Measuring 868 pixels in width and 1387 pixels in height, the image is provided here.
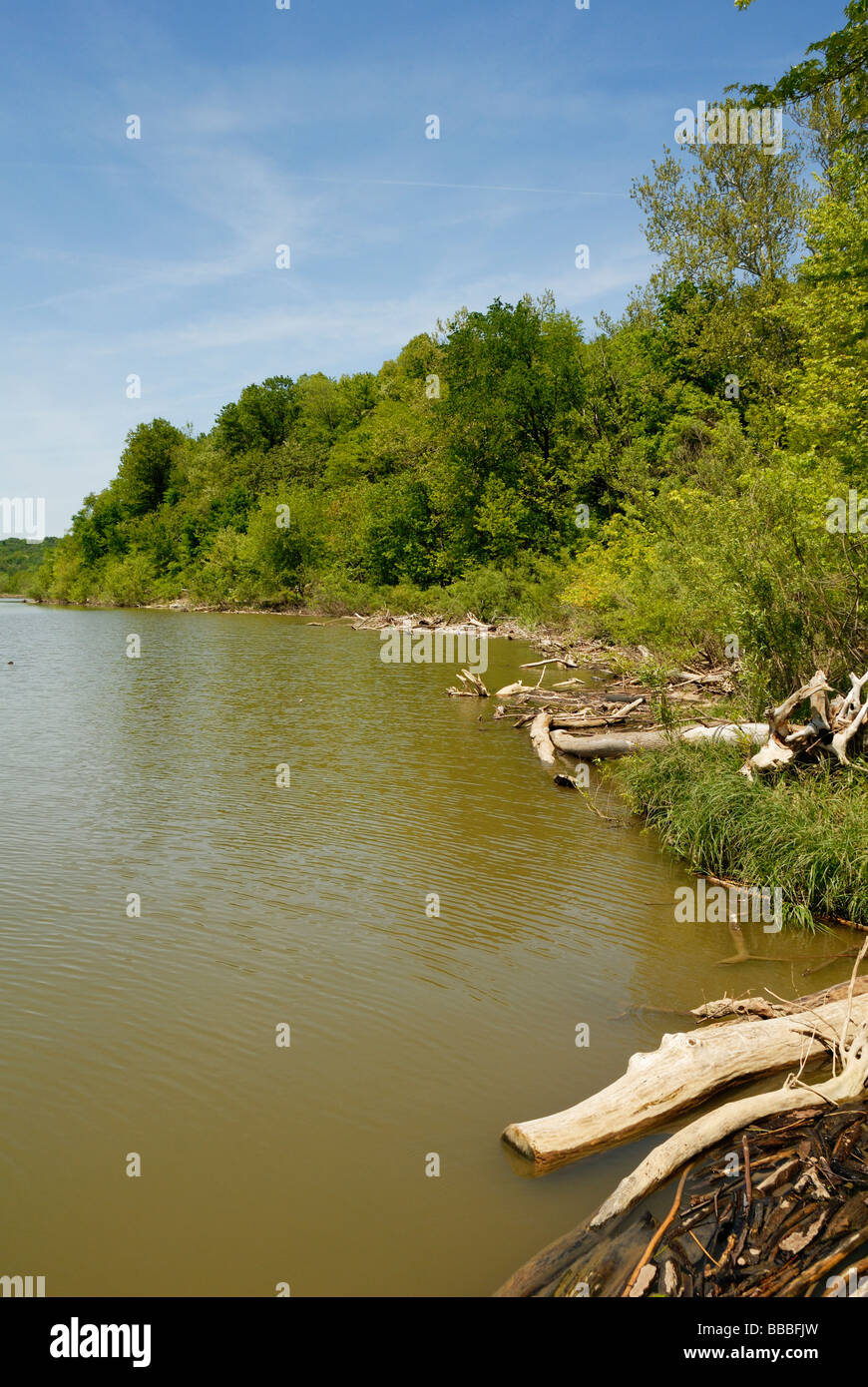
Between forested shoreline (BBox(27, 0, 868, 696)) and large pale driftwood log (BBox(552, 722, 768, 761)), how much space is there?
2.73ft

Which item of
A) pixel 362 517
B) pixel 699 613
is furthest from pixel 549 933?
pixel 362 517

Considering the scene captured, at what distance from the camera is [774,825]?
995 cm

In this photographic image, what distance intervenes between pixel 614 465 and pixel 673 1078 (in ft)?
138

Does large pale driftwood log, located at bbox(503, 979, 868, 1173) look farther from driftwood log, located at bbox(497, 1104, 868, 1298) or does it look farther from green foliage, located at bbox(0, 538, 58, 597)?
green foliage, located at bbox(0, 538, 58, 597)

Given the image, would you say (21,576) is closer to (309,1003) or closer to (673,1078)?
(309,1003)

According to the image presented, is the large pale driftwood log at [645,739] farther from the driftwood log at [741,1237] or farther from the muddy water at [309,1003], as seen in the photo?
the driftwood log at [741,1237]

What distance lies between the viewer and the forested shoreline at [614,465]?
12.3 m

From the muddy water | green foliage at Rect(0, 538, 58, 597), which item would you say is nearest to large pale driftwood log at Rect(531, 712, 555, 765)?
the muddy water

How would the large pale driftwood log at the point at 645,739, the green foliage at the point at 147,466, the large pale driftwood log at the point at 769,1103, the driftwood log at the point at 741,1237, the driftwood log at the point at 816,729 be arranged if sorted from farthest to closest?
the green foliage at the point at 147,466 → the large pale driftwood log at the point at 645,739 → the driftwood log at the point at 816,729 → the large pale driftwood log at the point at 769,1103 → the driftwood log at the point at 741,1237

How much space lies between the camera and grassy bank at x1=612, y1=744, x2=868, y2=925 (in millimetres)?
9180

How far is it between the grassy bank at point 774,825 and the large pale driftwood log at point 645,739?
0.32 m

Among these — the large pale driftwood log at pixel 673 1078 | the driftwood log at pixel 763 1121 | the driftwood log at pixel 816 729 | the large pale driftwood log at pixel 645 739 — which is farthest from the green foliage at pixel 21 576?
the driftwood log at pixel 763 1121

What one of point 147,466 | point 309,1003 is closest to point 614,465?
point 309,1003
